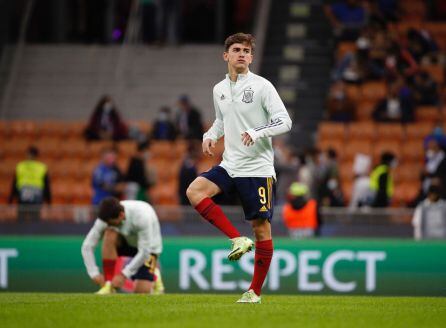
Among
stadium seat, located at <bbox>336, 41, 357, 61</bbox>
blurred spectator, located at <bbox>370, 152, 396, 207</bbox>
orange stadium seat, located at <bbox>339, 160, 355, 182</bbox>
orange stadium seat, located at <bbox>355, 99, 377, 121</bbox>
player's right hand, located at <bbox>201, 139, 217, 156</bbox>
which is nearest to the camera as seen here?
player's right hand, located at <bbox>201, 139, 217, 156</bbox>

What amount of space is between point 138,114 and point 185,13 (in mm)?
3490

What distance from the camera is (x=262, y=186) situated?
11.6m

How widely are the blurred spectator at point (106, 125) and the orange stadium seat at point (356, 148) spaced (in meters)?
4.21

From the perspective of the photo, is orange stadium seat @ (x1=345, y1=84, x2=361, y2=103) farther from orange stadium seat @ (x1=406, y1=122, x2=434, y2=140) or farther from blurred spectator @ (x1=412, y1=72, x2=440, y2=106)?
orange stadium seat @ (x1=406, y1=122, x2=434, y2=140)

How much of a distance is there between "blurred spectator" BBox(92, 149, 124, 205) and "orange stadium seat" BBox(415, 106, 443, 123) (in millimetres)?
5956

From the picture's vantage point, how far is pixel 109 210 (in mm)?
14531

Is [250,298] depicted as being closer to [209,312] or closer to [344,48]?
[209,312]

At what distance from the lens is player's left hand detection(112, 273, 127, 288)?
583 inches

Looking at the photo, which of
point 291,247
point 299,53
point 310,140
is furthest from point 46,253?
point 299,53

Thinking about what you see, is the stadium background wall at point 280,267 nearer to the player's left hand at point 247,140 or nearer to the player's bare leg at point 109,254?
the player's bare leg at point 109,254

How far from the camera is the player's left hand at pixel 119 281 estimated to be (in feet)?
48.6

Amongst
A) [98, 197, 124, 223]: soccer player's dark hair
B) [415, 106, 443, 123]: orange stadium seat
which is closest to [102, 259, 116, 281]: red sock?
[98, 197, 124, 223]: soccer player's dark hair

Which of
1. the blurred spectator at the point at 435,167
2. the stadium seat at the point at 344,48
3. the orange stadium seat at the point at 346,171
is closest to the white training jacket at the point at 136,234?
the blurred spectator at the point at 435,167

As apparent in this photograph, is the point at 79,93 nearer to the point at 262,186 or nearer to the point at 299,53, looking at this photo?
the point at 299,53
